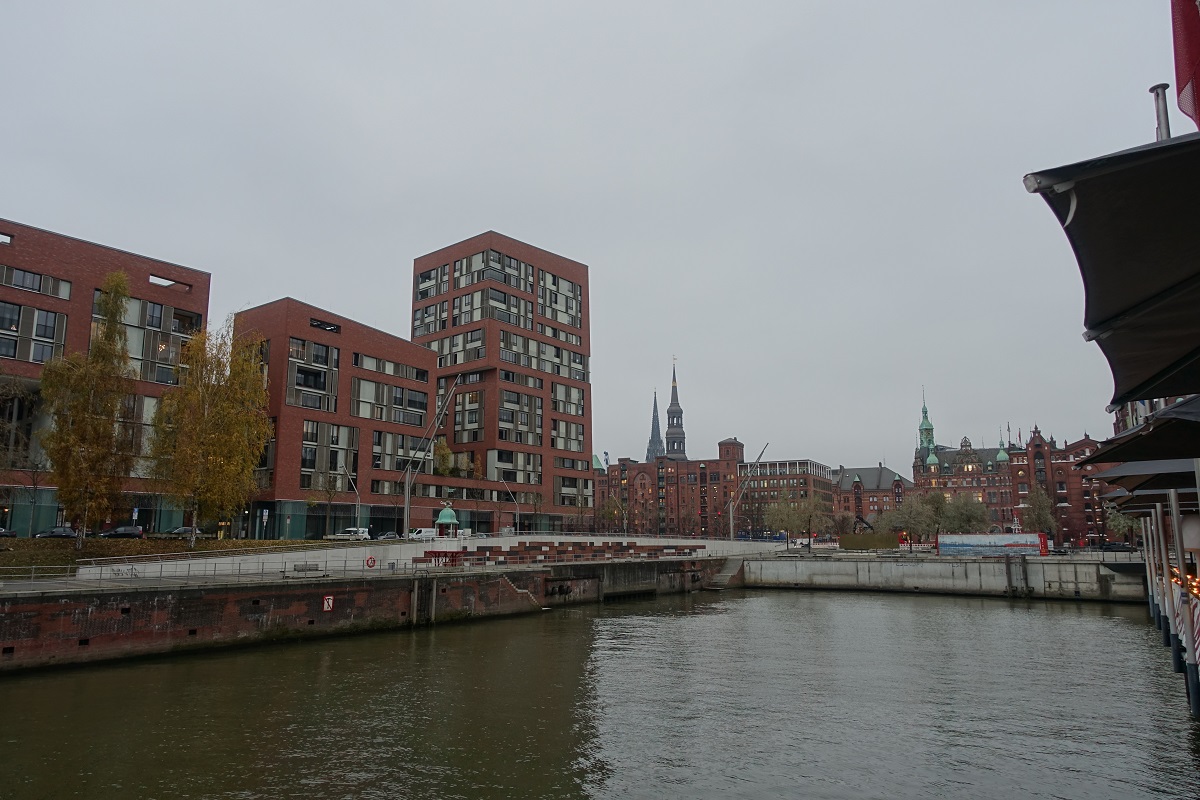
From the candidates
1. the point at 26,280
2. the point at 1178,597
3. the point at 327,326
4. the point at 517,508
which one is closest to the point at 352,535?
the point at 327,326

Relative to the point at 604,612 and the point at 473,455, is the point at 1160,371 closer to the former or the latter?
the point at 604,612

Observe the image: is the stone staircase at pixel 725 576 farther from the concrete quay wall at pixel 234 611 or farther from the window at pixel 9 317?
the window at pixel 9 317

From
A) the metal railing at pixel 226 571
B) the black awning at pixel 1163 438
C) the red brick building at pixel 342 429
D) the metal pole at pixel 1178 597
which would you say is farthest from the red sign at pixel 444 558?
the black awning at pixel 1163 438

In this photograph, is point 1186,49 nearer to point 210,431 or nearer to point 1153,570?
point 1153,570

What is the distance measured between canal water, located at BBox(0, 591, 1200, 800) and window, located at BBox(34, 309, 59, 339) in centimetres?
4282

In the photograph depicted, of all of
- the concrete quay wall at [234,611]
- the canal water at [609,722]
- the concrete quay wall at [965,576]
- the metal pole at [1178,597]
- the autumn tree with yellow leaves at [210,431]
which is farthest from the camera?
the concrete quay wall at [965,576]

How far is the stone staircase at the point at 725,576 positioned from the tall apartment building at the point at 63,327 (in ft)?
186

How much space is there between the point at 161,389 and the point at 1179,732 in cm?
7571

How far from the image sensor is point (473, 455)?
10631 cm

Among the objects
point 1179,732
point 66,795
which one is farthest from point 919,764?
point 66,795

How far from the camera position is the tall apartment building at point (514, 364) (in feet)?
348

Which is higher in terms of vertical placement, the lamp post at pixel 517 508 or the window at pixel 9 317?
the window at pixel 9 317

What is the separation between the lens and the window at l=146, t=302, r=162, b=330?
236 ft

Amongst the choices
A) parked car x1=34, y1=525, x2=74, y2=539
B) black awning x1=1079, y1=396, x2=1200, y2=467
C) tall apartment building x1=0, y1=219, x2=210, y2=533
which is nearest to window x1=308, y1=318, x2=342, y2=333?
tall apartment building x1=0, y1=219, x2=210, y2=533
